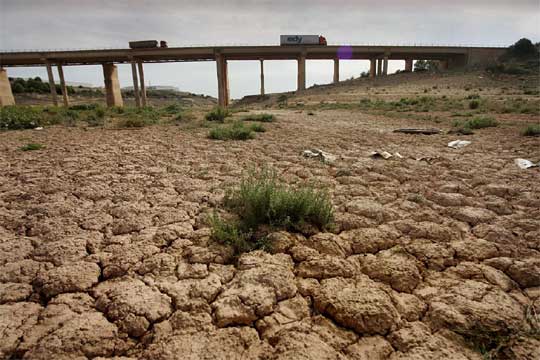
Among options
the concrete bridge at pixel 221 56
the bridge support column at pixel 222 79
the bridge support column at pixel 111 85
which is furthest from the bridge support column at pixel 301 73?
the bridge support column at pixel 111 85

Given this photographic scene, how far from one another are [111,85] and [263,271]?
1393 inches

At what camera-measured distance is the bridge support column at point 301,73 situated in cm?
3262

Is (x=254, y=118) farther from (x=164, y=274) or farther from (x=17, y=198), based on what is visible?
(x=164, y=274)

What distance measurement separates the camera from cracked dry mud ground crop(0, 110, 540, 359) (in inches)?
58.1

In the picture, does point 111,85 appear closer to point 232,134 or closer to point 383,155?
point 232,134

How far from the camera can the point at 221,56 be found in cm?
3169

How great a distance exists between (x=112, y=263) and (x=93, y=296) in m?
0.30

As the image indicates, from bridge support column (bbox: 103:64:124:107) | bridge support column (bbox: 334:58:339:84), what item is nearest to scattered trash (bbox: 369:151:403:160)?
bridge support column (bbox: 103:64:124:107)

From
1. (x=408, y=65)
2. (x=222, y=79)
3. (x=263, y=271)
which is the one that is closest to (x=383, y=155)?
(x=263, y=271)

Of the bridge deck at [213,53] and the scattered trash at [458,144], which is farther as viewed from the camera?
the bridge deck at [213,53]

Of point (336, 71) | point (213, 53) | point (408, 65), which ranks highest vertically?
point (213, 53)

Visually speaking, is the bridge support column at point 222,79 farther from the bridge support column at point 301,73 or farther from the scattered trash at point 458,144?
the scattered trash at point 458,144

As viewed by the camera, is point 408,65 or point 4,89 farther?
point 408,65

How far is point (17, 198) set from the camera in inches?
121
